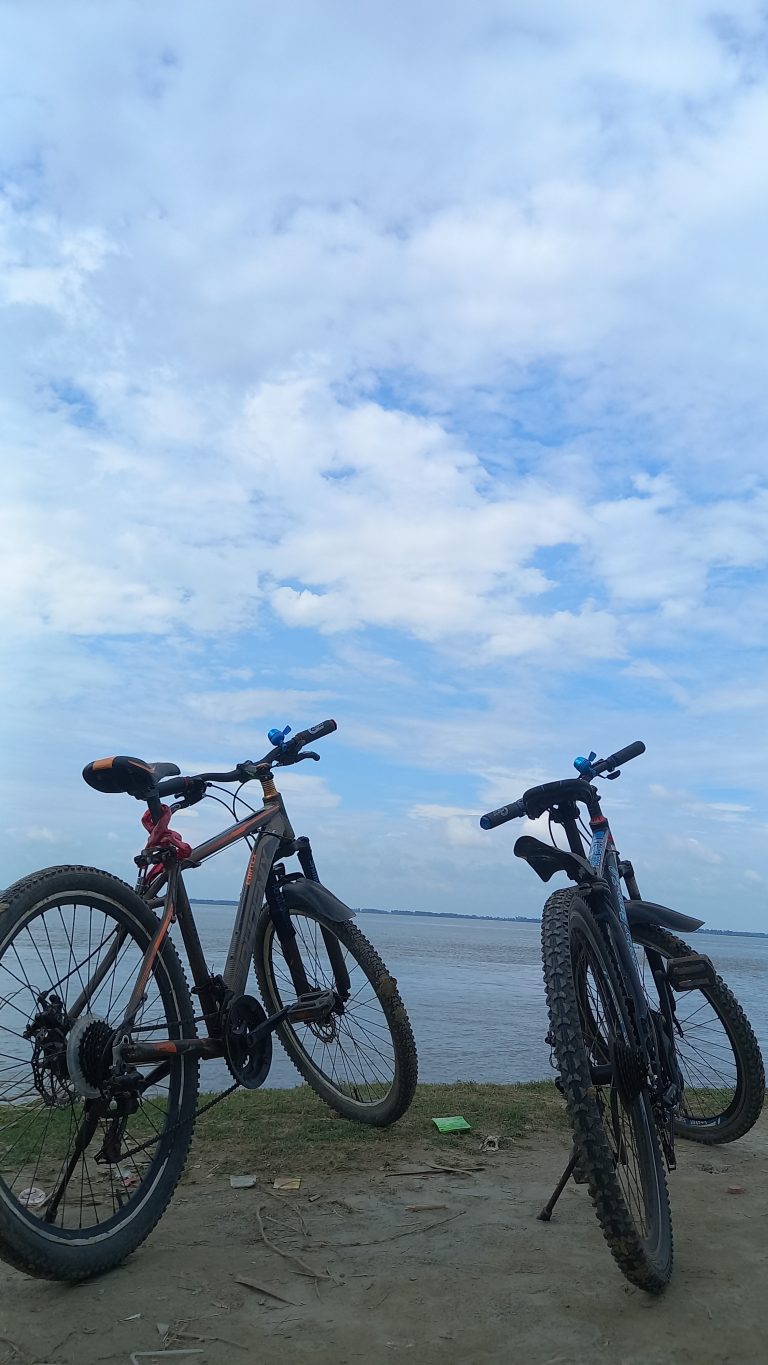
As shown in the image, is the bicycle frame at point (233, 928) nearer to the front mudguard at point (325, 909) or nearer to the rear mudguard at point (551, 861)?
the front mudguard at point (325, 909)

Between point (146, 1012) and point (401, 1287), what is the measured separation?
4.00ft

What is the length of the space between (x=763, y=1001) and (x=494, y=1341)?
16.7 metres

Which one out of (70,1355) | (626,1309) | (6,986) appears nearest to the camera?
(70,1355)

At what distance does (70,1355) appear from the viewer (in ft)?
7.82

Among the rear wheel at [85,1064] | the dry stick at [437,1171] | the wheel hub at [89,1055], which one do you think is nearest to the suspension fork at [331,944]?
the dry stick at [437,1171]

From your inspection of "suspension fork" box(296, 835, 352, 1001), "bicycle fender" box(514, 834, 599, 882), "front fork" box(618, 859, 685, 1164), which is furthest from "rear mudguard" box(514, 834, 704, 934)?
"suspension fork" box(296, 835, 352, 1001)

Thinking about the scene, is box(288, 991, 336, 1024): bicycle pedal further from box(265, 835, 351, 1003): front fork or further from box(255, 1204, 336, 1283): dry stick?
box(255, 1204, 336, 1283): dry stick

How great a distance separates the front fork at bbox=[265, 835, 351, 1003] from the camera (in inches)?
182

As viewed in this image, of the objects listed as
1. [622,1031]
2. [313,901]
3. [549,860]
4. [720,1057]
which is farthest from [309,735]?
[720,1057]

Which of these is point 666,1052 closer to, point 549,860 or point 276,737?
point 549,860

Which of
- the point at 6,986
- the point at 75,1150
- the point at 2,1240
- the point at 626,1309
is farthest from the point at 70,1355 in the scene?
the point at 626,1309

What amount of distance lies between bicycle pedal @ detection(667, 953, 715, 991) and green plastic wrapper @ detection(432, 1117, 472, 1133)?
1.30 metres

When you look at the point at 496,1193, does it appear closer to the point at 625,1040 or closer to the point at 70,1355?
the point at 625,1040

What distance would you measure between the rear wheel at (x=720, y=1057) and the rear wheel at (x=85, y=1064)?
2.29 metres
